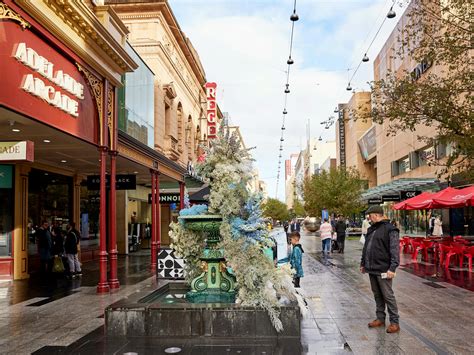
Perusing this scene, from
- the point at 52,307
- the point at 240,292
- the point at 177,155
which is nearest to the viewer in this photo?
the point at 240,292

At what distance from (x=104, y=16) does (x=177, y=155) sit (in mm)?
16614

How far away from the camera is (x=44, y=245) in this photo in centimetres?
1548

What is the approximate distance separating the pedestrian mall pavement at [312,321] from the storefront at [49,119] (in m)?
1.82

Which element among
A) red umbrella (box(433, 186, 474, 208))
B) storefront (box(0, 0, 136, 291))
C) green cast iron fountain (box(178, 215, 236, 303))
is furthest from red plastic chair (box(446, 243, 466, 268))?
storefront (box(0, 0, 136, 291))

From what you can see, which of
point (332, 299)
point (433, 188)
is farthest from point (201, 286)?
point (433, 188)

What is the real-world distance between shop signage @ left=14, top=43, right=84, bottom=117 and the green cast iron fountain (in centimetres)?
398

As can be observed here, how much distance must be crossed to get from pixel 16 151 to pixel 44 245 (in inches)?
317

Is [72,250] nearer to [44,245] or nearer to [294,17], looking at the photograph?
[44,245]

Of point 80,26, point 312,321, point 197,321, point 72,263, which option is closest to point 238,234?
point 197,321

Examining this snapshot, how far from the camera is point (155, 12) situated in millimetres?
26438

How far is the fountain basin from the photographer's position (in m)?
6.60

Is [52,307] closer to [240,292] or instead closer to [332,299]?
[240,292]

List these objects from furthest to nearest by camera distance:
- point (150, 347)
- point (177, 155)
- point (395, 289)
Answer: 1. point (177, 155)
2. point (395, 289)
3. point (150, 347)

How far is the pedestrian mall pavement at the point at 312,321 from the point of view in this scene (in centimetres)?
635
